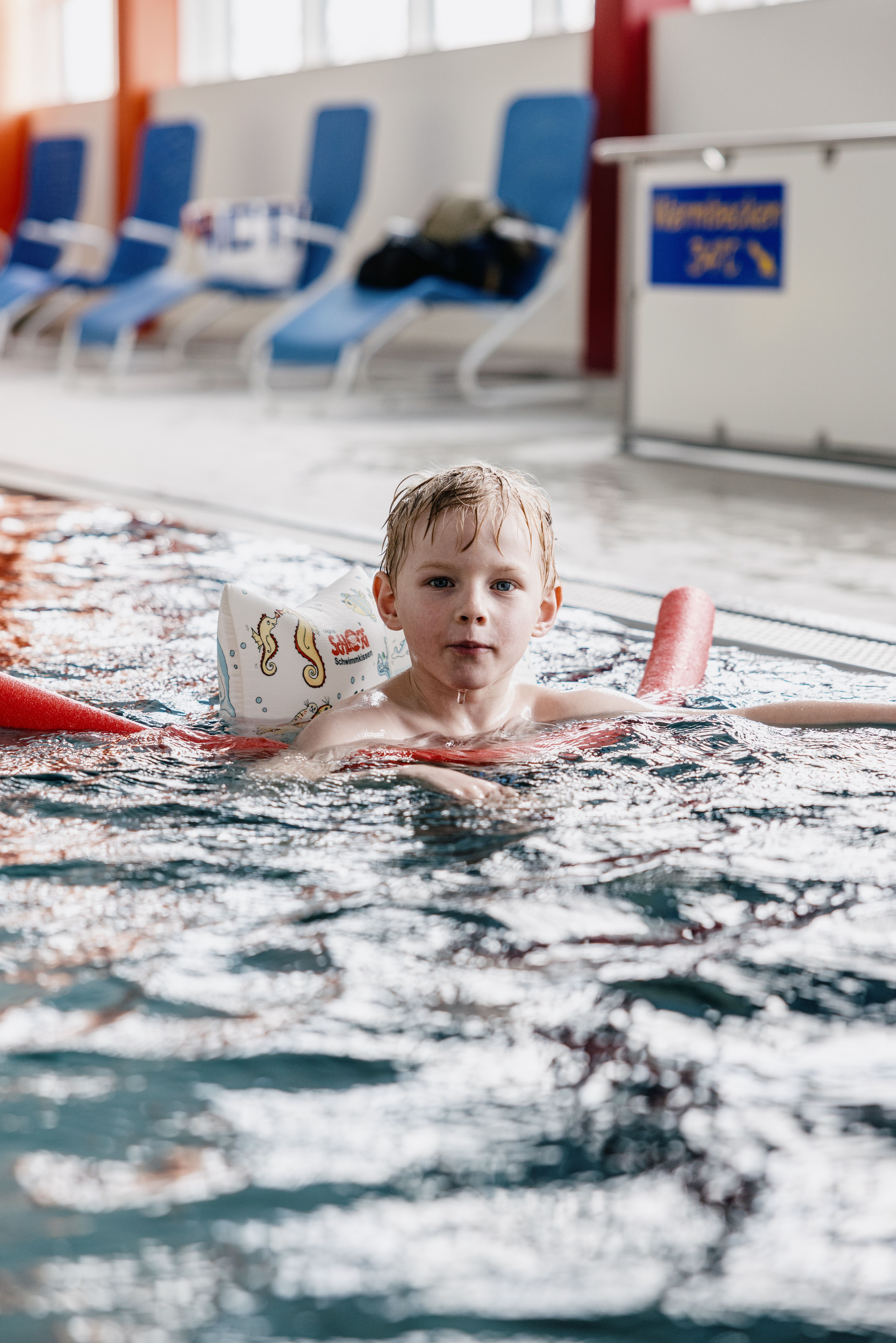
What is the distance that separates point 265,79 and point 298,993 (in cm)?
1015

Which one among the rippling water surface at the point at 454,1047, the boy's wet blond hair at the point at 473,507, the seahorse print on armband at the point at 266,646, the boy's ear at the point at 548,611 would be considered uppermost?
the boy's wet blond hair at the point at 473,507

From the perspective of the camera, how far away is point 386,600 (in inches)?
90.6

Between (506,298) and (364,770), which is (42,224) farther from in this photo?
(364,770)

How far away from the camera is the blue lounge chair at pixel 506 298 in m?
7.44

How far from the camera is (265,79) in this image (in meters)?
10.6

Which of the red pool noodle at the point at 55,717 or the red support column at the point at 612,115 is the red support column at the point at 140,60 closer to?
the red support column at the point at 612,115

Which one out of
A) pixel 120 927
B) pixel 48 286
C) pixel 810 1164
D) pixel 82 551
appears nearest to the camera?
pixel 810 1164

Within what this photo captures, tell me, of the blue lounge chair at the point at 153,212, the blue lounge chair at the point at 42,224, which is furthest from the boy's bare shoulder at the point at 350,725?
the blue lounge chair at the point at 42,224

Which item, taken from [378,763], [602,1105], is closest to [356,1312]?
[602,1105]

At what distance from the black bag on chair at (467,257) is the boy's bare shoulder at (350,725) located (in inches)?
220

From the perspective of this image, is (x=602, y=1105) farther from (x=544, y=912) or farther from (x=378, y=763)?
(x=378, y=763)

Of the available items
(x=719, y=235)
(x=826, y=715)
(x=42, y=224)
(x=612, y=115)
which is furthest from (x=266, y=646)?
(x=42, y=224)

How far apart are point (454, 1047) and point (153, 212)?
935 cm

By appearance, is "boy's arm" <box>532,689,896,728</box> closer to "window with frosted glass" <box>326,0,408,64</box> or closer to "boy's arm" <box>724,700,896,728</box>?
"boy's arm" <box>724,700,896,728</box>
